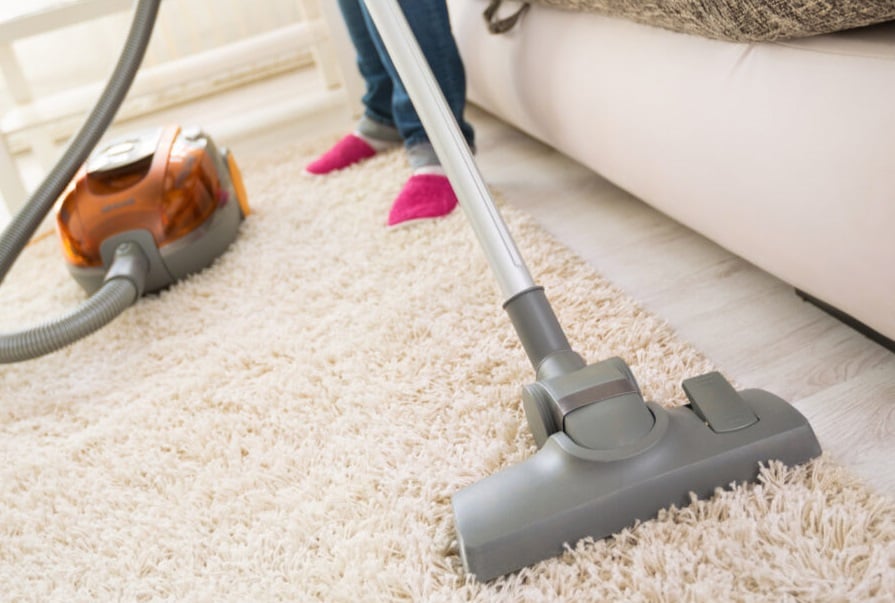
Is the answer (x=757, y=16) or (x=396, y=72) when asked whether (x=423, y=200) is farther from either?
(x=757, y=16)

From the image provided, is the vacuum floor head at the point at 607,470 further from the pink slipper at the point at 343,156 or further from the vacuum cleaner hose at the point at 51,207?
the pink slipper at the point at 343,156

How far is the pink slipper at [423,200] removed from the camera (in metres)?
1.23

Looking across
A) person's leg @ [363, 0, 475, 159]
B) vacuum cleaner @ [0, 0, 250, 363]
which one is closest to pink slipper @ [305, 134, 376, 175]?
person's leg @ [363, 0, 475, 159]

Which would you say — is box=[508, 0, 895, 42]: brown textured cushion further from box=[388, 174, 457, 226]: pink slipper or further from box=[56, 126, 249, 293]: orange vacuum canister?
box=[56, 126, 249, 293]: orange vacuum canister

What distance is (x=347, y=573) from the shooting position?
624 mm

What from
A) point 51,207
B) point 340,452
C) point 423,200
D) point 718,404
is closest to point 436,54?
point 423,200

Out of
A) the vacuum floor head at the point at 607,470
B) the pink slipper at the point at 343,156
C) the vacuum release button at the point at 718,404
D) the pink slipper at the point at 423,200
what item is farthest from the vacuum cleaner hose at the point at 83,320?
the vacuum release button at the point at 718,404

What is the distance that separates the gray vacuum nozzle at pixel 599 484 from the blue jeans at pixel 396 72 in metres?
0.80

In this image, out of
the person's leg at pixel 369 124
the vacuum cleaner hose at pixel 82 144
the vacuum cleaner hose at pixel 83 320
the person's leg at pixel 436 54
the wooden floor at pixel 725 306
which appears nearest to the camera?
the wooden floor at pixel 725 306

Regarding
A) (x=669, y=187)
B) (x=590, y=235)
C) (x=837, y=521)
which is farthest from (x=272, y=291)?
(x=837, y=521)

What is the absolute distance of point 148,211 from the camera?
1171 mm

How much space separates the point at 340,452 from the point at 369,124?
0.93 meters

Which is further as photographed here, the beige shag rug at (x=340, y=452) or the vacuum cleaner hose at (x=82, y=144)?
the vacuum cleaner hose at (x=82, y=144)

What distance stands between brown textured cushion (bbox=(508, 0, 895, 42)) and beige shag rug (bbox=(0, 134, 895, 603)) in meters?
0.29
